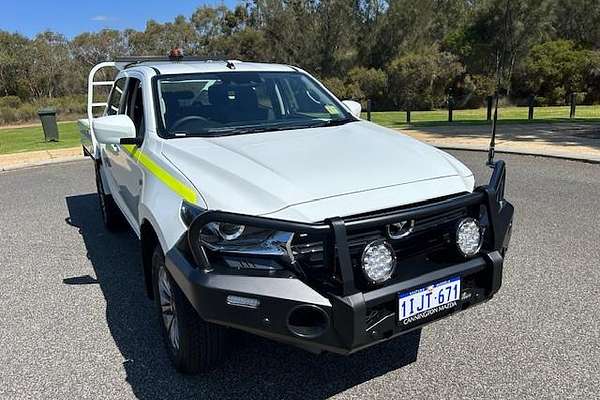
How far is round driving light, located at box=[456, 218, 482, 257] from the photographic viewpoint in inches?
109

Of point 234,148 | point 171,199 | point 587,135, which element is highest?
point 234,148

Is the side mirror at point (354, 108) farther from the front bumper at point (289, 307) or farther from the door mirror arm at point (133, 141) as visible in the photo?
the front bumper at point (289, 307)

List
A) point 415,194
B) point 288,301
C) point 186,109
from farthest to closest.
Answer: point 186,109
point 415,194
point 288,301

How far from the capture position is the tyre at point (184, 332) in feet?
9.33

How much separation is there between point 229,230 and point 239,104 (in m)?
1.70

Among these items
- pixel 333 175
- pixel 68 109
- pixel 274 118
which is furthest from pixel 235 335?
pixel 68 109

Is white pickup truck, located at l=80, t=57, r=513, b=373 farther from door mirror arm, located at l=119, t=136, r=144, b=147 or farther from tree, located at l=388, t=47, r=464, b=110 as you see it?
tree, located at l=388, t=47, r=464, b=110

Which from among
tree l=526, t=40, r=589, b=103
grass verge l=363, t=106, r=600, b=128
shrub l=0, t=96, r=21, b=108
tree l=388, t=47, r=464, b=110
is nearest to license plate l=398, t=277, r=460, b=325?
grass verge l=363, t=106, r=600, b=128

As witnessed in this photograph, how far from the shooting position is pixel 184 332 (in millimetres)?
2869

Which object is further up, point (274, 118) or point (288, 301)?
point (274, 118)

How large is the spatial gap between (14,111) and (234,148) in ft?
106

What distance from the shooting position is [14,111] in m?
31.2

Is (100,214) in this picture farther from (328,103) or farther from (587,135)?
(587,135)

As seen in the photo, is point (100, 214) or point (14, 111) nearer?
point (100, 214)
